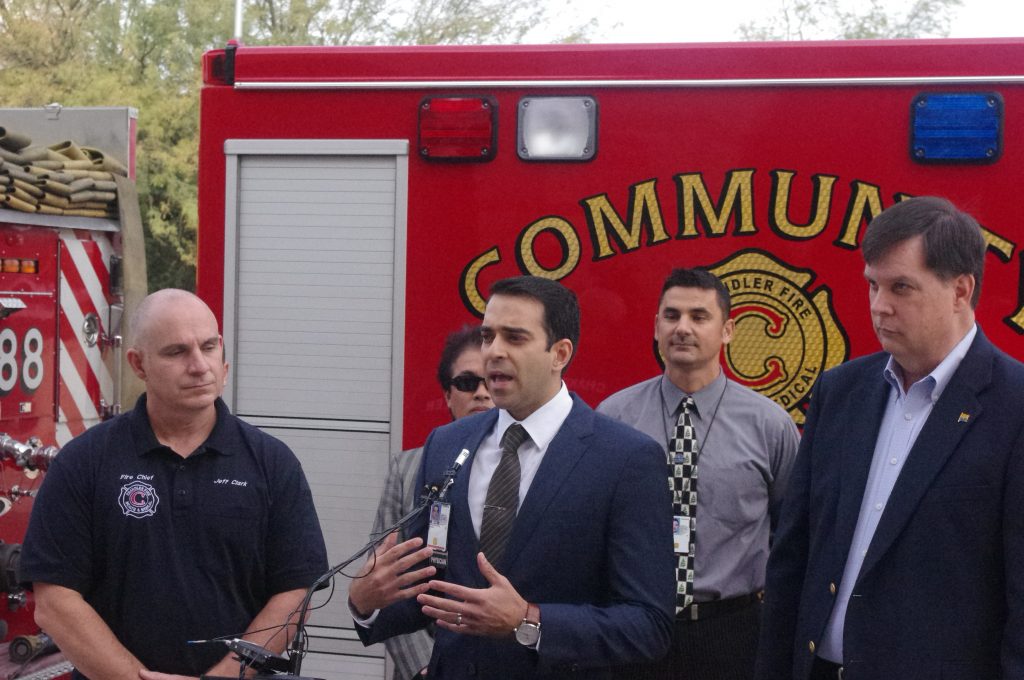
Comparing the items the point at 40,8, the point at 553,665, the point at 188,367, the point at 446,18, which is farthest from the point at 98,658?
the point at 446,18

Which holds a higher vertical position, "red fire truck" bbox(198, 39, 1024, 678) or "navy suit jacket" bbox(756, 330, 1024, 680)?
"red fire truck" bbox(198, 39, 1024, 678)

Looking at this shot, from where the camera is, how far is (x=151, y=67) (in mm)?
20594

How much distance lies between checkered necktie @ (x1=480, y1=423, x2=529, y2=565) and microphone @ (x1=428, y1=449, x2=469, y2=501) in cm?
8

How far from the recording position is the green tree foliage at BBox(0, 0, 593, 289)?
1838 centimetres

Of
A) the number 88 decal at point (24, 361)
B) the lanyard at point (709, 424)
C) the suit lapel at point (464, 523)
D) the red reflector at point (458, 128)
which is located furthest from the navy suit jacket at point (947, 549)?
the number 88 decal at point (24, 361)

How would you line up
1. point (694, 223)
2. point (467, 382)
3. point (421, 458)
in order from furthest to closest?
point (694, 223)
point (467, 382)
point (421, 458)

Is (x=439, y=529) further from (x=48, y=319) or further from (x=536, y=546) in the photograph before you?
(x=48, y=319)

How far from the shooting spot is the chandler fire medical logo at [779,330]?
3.78 m

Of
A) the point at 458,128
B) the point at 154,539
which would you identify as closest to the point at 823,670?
the point at 154,539

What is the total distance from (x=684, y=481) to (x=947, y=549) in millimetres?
1348

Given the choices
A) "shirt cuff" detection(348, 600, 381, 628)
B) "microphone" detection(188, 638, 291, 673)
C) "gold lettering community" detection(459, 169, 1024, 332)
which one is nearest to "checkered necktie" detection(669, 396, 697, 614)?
"gold lettering community" detection(459, 169, 1024, 332)

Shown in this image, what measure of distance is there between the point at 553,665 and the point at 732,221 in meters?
1.81

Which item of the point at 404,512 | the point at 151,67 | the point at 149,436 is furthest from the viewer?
the point at 151,67

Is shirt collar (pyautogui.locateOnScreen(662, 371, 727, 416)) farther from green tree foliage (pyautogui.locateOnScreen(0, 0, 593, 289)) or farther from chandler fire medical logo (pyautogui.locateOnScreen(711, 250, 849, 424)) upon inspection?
green tree foliage (pyautogui.locateOnScreen(0, 0, 593, 289))
